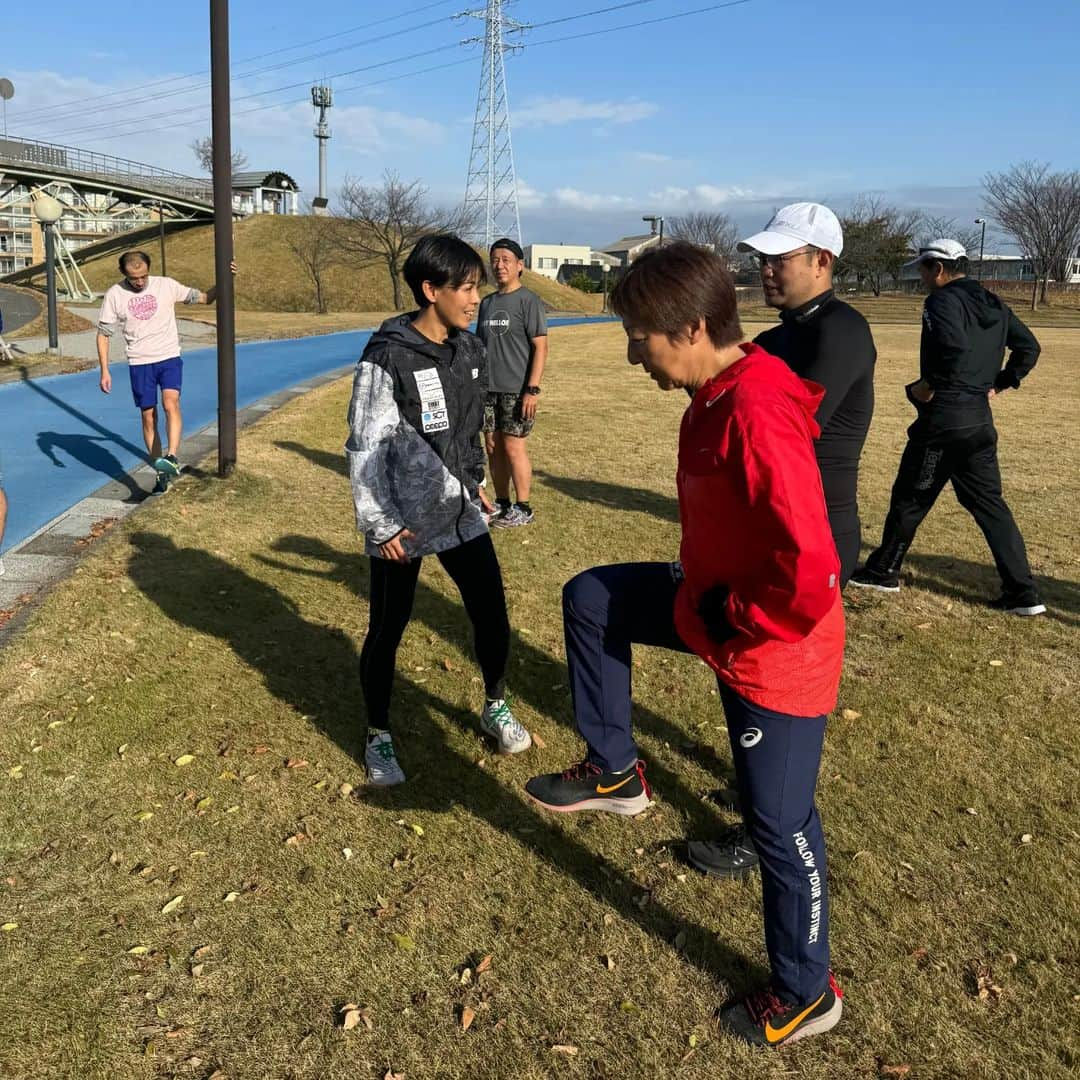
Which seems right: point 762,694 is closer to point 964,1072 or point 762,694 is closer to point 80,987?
A: point 964,1072

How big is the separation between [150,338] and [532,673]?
5.37m

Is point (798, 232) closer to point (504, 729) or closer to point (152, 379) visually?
point (504, 729)

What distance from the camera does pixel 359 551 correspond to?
6520mm

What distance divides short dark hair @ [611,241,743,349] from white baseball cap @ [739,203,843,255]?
998mm

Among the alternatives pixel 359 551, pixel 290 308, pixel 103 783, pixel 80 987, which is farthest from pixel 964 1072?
pixel 290 308

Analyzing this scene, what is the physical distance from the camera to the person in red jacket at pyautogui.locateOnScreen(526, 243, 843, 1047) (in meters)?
1.94

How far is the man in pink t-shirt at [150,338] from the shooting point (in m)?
7.99

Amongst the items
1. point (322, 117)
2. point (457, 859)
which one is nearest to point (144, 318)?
point (457, 859)

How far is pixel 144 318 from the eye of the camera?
7992 mm

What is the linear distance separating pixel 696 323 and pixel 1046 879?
229 centimetres

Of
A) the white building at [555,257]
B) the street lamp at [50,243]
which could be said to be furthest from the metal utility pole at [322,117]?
the street lamp at [50,243]

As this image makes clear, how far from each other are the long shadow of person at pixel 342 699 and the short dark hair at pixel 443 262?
1845 mm

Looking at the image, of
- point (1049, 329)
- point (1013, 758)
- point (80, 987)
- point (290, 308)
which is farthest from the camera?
point (290, 308)

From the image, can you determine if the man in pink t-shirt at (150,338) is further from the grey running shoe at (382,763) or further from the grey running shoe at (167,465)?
the grey running shoe at (382,763)
